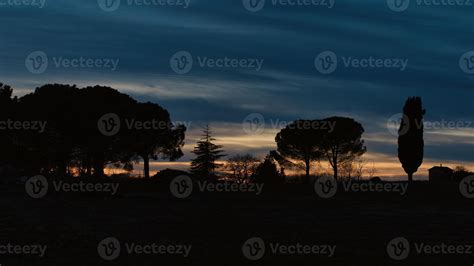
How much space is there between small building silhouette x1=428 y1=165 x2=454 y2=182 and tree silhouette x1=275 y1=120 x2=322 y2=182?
16.1 m

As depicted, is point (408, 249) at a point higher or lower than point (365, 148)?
lower

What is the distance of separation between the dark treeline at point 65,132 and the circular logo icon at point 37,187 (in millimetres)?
8004

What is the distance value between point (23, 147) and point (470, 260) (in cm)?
6670

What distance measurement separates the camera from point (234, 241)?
22703mm

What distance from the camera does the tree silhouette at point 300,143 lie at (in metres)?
86.1

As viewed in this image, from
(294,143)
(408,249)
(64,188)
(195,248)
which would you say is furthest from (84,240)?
(294,143)

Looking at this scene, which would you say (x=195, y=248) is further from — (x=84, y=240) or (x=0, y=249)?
(x=0, y=249)

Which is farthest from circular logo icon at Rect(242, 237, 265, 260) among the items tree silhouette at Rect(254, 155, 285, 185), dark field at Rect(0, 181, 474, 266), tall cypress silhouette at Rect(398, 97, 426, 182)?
tree silhouette at Rect(254, 155, 285, 185)

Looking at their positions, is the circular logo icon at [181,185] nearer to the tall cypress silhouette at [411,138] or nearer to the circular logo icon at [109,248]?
the tall cypress silhouette at [411,138]

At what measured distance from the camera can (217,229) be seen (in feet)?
87.0

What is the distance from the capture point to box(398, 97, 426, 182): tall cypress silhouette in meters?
69.7

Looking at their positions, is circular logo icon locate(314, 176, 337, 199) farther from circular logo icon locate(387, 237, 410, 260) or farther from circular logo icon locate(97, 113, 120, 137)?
circular logo icon locate(387, 237, 410, 260)

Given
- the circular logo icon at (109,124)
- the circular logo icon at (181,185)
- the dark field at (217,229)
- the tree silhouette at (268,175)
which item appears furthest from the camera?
the tree silhouette at (268,175)

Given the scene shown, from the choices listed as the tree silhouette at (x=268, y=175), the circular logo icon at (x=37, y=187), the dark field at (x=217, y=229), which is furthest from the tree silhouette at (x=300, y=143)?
the circular logo icon at (x=37, y=187)
